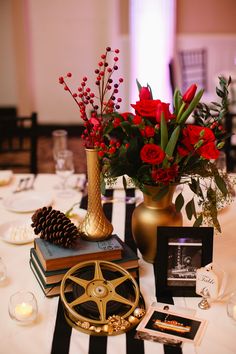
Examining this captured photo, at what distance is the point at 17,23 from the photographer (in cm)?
521

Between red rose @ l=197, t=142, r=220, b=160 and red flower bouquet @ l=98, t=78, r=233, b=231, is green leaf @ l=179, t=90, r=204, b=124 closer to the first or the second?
red flower bouquet @ l=98, t=78, r=233, b=231

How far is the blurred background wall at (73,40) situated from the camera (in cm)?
524

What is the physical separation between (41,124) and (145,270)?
4612 mm

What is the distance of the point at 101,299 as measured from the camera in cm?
111

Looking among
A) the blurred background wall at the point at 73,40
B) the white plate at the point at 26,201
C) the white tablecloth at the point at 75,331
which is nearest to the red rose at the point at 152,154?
the white tablecloth at the point at 75,331

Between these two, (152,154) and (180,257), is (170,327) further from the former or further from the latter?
(152,154)

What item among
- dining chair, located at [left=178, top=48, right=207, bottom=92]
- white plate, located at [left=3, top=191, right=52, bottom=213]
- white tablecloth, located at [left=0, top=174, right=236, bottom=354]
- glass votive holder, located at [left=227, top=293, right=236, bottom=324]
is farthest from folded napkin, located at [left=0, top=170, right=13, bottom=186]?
dining chair, located at [left=178, top=48, right=207, bottom=92]

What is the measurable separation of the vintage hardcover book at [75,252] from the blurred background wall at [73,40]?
4342 millimetres

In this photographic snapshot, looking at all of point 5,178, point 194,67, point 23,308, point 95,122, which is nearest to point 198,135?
point 95,122

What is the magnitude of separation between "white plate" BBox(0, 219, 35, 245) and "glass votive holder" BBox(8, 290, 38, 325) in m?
0.37

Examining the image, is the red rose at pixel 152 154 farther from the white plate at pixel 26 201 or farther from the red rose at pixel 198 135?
the white plate at pixel 26 201

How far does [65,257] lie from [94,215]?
17 centimetres

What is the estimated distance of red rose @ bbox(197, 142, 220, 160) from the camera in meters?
1.15

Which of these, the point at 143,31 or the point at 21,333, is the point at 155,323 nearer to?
the point at 21,333
